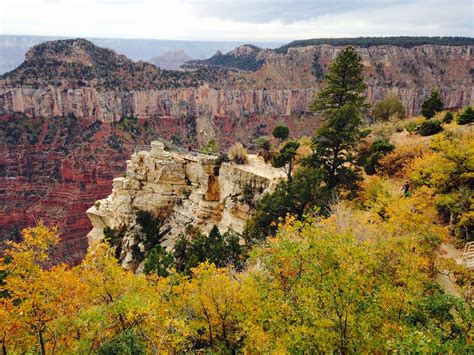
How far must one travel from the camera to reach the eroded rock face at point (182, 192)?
123ft

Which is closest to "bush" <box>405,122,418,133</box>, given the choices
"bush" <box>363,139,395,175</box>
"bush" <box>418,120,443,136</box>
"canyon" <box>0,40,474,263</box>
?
"bush" <box>418,120,443,136</box>

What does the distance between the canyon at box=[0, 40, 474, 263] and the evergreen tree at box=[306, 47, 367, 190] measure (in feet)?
184

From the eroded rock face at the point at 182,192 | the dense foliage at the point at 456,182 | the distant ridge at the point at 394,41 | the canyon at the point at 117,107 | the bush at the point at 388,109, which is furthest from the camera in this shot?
the distant ridge at the point at 394,41

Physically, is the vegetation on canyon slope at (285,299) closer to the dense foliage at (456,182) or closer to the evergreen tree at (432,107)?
the dense foliage at (456,182)

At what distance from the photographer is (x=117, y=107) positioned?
98.3 m

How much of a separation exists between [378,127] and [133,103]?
72308 millimetres

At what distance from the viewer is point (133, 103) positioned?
10031 cm

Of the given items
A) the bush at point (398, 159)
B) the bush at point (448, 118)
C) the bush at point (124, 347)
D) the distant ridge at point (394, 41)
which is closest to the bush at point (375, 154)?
the bush at point (398, 159)

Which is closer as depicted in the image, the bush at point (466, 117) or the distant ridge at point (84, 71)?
the bush at point (466, 117)

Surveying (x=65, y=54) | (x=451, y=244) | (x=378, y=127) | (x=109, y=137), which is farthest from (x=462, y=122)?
(x=65, y=54)

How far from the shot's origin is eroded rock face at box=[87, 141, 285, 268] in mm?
37375

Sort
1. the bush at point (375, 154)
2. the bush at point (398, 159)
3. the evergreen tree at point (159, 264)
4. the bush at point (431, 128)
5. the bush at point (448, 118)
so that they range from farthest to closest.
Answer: the bush at point (448, 118)
the bush at point (431, 128)
the bush at point (375, 154)
the bush at point (398, 159)
the evergreen tree at point (159, 264)

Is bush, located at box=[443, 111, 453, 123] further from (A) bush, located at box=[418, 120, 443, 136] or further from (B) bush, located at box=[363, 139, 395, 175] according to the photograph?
(B) bush, located at box=[363, 139, 395, 175]

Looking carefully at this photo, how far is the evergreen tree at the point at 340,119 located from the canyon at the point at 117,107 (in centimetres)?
5603
